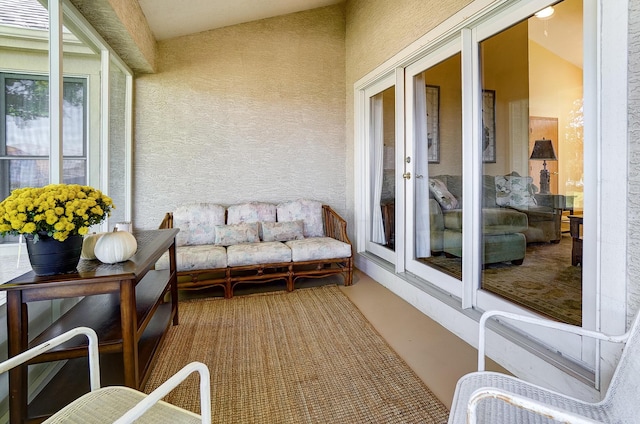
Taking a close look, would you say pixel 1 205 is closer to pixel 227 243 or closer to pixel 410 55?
pixel 227 243

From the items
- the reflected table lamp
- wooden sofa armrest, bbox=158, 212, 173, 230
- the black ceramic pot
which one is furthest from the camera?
wooden sofa armrest, bbox=158, 212, 173, 230

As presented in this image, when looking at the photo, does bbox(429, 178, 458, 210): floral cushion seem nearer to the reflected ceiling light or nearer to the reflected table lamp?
the reflected table lamp

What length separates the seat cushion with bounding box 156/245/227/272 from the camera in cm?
294

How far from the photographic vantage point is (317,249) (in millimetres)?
3346

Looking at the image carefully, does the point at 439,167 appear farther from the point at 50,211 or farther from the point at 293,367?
the point at 50,211

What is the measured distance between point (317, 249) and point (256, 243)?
0.66 metres

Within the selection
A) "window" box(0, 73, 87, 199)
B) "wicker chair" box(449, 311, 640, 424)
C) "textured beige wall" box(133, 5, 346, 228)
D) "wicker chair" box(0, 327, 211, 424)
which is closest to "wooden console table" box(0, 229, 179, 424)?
"wicker chair" box(0, 327, 211, 424)

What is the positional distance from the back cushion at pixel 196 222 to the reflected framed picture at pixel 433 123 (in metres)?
2.37

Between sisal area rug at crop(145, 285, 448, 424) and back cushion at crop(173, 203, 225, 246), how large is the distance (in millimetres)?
824

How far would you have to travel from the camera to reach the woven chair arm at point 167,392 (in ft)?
2.35

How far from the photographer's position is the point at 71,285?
1349 mm

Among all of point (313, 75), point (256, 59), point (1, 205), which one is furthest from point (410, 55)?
point (1, 205)

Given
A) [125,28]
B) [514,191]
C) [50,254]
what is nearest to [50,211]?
[50,254]

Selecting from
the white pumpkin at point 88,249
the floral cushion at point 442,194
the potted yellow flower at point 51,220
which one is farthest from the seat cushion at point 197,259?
the floral cushion at point 442,194
